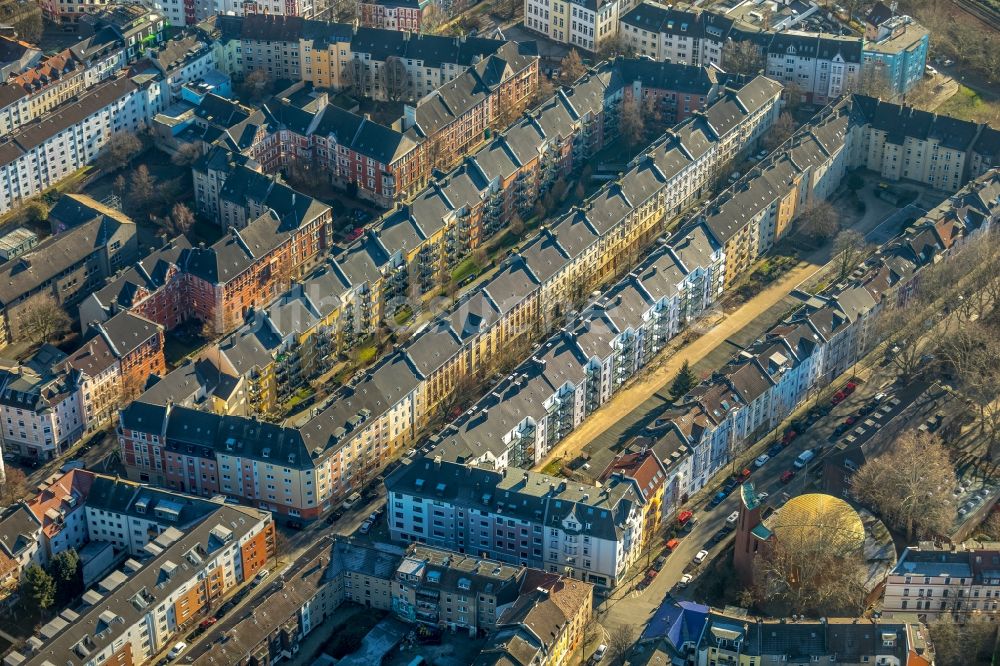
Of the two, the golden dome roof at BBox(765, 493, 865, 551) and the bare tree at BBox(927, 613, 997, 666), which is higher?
the golden dome roof at BBox(765, 493, 865, 551)

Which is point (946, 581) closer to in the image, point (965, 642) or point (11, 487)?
point (965, 642)

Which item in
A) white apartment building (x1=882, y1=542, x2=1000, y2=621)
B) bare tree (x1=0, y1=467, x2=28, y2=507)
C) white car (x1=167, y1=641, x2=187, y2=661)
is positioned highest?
bare tree (x1=0, y1=467, x2=28, y2=507)

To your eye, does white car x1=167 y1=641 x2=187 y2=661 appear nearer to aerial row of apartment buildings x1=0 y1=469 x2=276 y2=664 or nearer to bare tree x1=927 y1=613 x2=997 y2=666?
aerial row of apartment buildings x1=0 y1=469 x2=276 y2=664

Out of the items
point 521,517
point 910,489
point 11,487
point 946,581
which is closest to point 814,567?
point 946,581

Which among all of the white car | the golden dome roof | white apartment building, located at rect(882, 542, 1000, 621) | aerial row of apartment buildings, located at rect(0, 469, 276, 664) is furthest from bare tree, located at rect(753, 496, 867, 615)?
the white car

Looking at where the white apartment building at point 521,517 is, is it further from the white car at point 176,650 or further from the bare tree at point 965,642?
the bare tree at point 965,642

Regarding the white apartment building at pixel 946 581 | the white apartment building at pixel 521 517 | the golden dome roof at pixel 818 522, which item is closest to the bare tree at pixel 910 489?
the golden dome roof at pixel 818 522

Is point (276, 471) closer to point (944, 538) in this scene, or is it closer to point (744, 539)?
point (744, 539)
